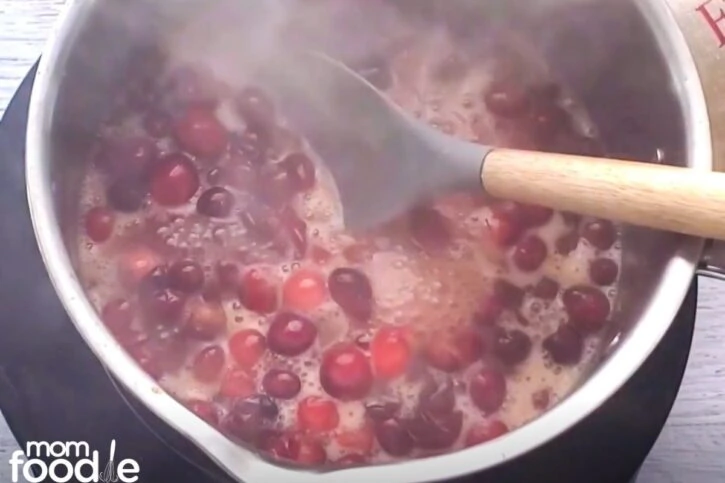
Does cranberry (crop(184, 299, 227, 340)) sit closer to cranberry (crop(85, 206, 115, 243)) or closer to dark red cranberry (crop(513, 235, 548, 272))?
cranberry (crop(85, 206, 115, 243))

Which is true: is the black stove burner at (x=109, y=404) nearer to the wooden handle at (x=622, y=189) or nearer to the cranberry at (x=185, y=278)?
the cranberry at (x=185, y=278)

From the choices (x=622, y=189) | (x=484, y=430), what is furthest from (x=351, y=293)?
(x=622, y=189)

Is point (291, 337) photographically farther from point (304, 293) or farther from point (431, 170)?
point (431, 170)

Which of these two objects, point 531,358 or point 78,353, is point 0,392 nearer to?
point 78,353

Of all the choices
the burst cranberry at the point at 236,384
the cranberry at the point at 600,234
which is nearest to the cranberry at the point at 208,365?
the burst cranberry at the point at 236,384

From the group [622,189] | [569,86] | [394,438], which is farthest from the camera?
[569,86]

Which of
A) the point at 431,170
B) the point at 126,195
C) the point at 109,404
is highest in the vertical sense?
the point at 431,170

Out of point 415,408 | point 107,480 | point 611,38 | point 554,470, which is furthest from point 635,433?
point 107,480
